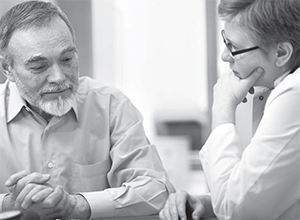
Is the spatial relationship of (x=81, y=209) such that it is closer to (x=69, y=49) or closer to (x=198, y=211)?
(x=198, y=211)

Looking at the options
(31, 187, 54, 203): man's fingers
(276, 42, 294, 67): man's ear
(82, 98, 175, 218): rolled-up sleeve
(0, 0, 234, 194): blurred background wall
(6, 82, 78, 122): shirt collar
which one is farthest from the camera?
(0, 0, 234, 194): blurred background wall

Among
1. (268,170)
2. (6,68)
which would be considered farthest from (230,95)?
(6,68)

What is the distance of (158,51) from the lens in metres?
5.30

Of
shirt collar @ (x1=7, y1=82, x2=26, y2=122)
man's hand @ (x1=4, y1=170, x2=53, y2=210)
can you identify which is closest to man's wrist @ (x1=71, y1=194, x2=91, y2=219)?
man's hand @ (x1=4, y1=170, x2=53, y2=210)

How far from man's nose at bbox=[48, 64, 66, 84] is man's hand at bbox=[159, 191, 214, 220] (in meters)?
0.59

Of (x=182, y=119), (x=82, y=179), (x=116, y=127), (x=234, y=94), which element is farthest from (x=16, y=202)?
(x=182, y=119)

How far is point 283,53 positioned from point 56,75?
0.79 m

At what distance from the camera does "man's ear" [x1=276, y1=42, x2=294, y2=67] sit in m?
1.46

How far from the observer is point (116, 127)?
6.67 ft

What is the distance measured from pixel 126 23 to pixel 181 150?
1332mm

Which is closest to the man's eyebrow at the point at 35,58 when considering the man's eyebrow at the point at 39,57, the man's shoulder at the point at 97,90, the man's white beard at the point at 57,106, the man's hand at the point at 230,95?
the man's eyebrow at the point at 39,57

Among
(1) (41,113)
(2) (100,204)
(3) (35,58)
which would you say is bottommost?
(2) (100,204)

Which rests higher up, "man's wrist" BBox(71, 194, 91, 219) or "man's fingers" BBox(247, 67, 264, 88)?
"man's fingers" BBox(247, 67, 264, 88)

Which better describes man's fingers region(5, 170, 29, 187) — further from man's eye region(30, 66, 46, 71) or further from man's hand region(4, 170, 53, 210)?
man's eye region(30, 66, 46, 71)
